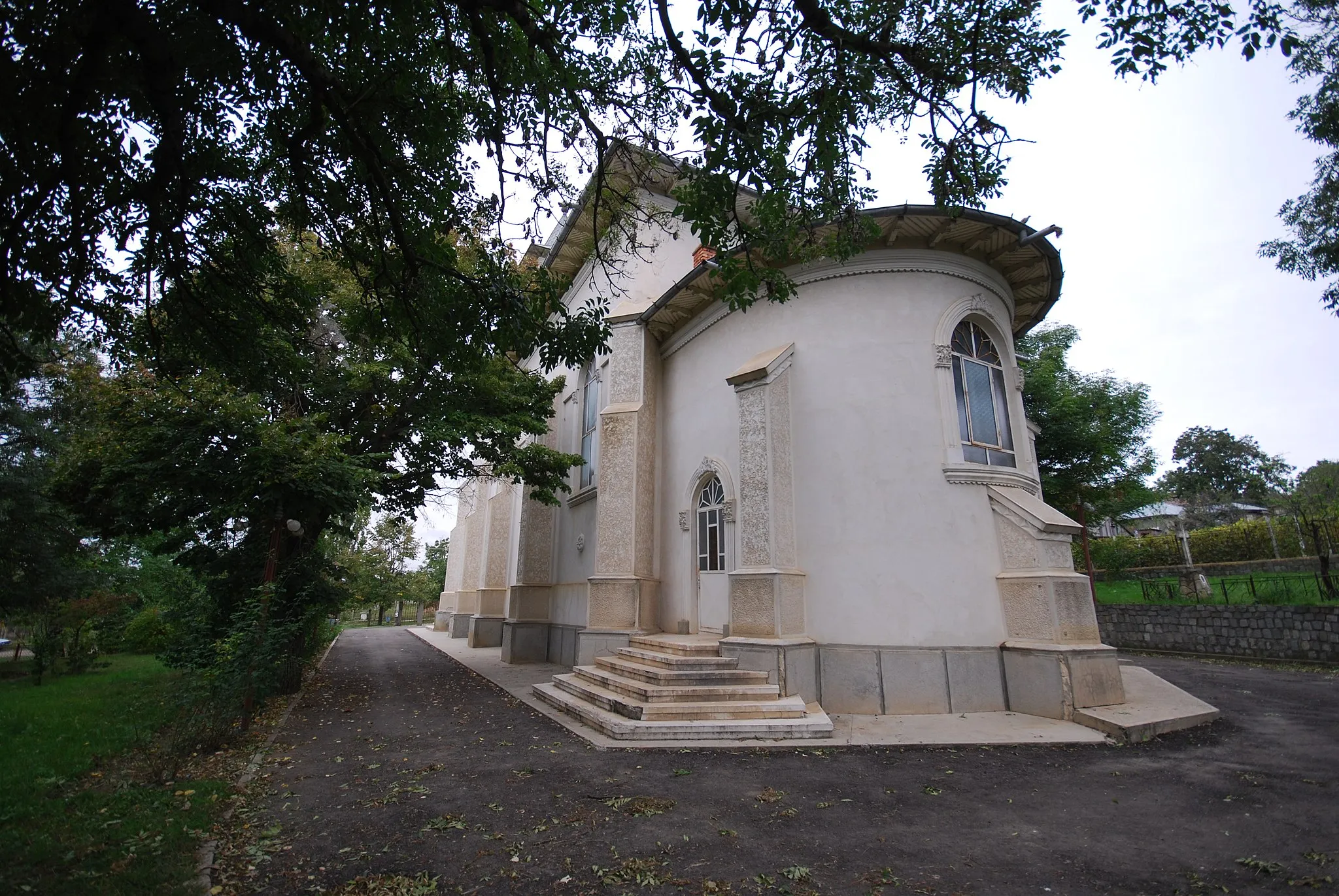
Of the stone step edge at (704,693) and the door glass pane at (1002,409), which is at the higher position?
the door glass pane at (1002,409)

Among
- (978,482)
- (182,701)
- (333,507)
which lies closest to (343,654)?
(333,507)

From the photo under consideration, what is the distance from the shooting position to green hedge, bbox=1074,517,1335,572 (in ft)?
72.4

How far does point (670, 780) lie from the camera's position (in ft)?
19.3

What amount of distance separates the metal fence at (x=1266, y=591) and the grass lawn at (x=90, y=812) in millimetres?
21353

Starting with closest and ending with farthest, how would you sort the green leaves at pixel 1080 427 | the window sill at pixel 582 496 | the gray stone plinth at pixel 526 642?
the window sill at pixel 582 496 → the gray stone plinth at pixel 526 642 → the green leaves at pixel 1080 427

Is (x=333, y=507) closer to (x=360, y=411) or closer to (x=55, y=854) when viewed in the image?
(x=360, y=411)

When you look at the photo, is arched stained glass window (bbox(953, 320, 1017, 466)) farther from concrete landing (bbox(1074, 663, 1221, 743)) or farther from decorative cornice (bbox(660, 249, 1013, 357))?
concrete landing (bbox(1074, 663, 1221, 743))

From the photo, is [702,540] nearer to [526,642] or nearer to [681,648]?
[681,648]

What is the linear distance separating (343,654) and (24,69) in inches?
Result: 742

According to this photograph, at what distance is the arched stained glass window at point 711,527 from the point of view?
11.3 metres

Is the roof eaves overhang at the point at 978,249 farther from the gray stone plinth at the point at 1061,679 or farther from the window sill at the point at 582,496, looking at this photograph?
the gray stone plinth at the point at 1061,679

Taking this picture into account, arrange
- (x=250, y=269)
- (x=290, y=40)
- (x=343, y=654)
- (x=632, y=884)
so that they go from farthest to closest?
(x=343, y=654) → (x=250, y=269) → (x=290, y=40) → (x=632, y=884)

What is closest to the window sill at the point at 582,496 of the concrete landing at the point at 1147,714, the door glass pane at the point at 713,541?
the door glass pane at the point at 713,541

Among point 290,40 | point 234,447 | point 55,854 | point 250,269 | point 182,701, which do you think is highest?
point 290,40
